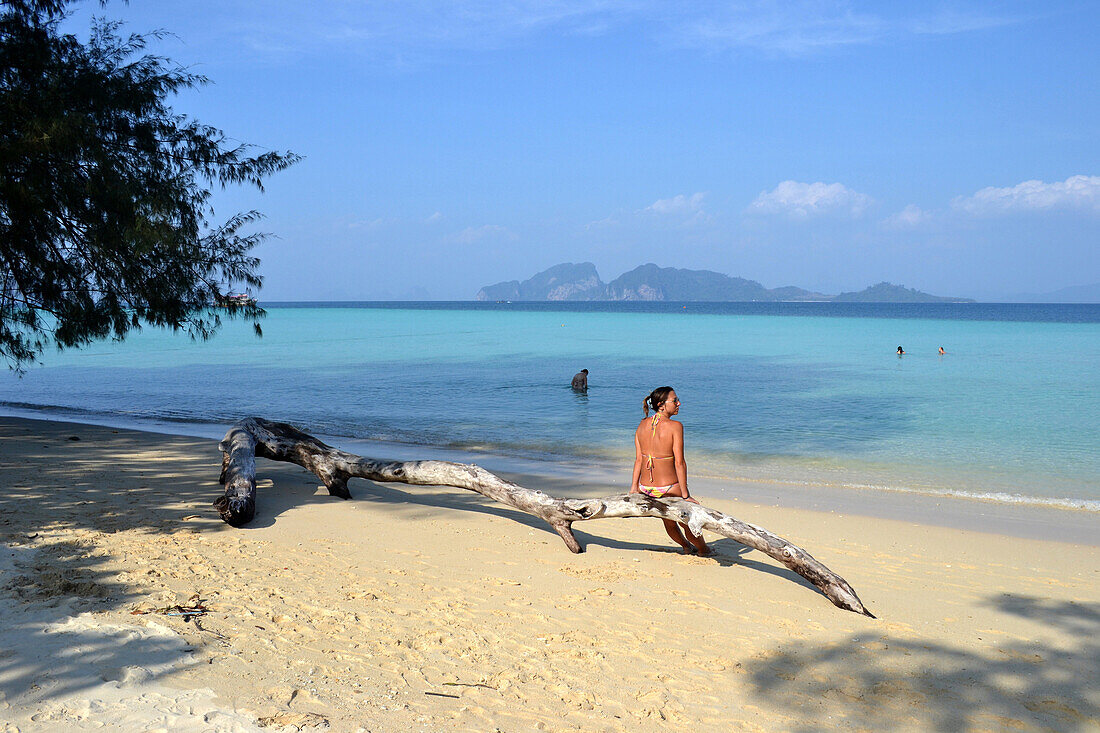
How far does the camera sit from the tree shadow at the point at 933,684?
4223mm

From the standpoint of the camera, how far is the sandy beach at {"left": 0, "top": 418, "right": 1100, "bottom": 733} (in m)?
4.02

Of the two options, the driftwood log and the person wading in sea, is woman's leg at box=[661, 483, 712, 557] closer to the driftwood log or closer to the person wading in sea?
the driftwood log

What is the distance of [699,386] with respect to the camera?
25.8 m

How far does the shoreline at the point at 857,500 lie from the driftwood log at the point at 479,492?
2.72m

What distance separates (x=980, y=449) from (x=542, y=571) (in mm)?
11059

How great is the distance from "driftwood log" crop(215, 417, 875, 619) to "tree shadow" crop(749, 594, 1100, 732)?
81 cm

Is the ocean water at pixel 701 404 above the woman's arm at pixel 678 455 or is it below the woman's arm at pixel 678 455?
below

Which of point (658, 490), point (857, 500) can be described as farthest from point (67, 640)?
point (857, 500)

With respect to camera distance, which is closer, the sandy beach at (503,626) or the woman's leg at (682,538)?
the sandy beach at (503,626)

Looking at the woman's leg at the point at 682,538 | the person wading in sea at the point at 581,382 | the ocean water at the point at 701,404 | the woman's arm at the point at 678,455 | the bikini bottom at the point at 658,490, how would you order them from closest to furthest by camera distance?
the woman's arm at the point at 678,455 → the bikini bottom at the point at 658,490 → the woman's leg at the point at 682,538 → the ocean water at the point at 701,404 → the person wading in sea at the point at 581,382

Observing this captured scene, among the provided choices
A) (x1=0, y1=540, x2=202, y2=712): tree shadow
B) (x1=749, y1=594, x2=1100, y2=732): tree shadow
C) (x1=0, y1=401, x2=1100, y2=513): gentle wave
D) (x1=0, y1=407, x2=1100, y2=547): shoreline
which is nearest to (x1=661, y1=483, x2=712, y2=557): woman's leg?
(x1=749, y1=594, x2=1100, y2=732): tree shadow

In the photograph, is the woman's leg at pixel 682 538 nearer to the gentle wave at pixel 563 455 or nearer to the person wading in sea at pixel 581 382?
the gentle wave at pixel 563 455

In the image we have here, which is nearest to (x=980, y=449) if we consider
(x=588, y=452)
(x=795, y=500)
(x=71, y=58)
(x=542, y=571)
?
(x=795, y=500)

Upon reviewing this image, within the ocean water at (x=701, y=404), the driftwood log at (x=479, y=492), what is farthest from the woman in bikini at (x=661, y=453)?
the ocean water at (x=701, y=404)
